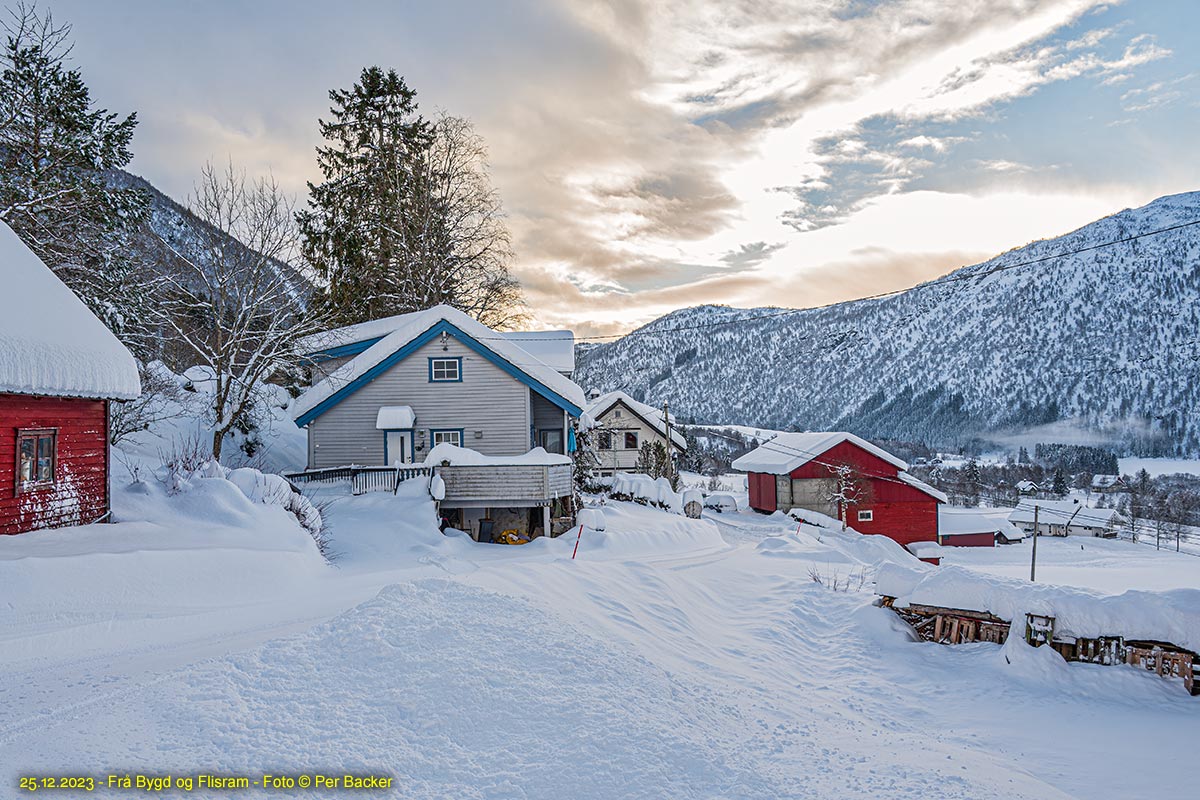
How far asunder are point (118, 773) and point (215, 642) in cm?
320

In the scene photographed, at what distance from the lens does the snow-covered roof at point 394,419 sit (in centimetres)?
1994

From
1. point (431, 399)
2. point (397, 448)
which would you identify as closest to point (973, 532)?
point (431, 399)

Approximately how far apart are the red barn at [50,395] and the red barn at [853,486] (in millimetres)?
30837

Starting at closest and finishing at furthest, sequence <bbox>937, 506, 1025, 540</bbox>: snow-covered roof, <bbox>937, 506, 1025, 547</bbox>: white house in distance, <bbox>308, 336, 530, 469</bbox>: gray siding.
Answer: <bbox>308, 336, 530, 469</bbox>: gray siding < <bbox>937, 506, 1025, 547</bbox>: white house in distance < <bbox>937, 506, 1025, 540</bbox>: snow-covered roof

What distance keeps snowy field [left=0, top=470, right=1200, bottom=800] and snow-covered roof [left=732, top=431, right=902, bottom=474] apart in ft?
78.1

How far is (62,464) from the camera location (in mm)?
11258

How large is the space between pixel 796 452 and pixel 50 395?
33228 mm

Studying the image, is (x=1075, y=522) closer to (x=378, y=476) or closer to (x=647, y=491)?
(x=647, y=491)

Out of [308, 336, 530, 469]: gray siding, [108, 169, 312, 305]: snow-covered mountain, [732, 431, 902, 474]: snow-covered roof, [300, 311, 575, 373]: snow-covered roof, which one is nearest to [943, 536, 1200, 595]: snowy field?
[732, 431, 902, 474]: snow-covered roof

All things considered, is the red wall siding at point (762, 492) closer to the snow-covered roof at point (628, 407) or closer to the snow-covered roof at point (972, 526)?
the snow-covered roof at point (628, 407)

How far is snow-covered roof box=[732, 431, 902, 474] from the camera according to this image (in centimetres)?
3603

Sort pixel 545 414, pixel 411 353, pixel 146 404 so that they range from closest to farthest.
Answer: pixel 146 404 → pixel 411 353 → pixel 545 414

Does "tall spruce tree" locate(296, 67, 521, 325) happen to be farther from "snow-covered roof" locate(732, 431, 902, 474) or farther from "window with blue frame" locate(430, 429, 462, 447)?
"snow-covered roof" locate(732, 431, 902, 474)

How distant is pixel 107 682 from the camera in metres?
5.54
